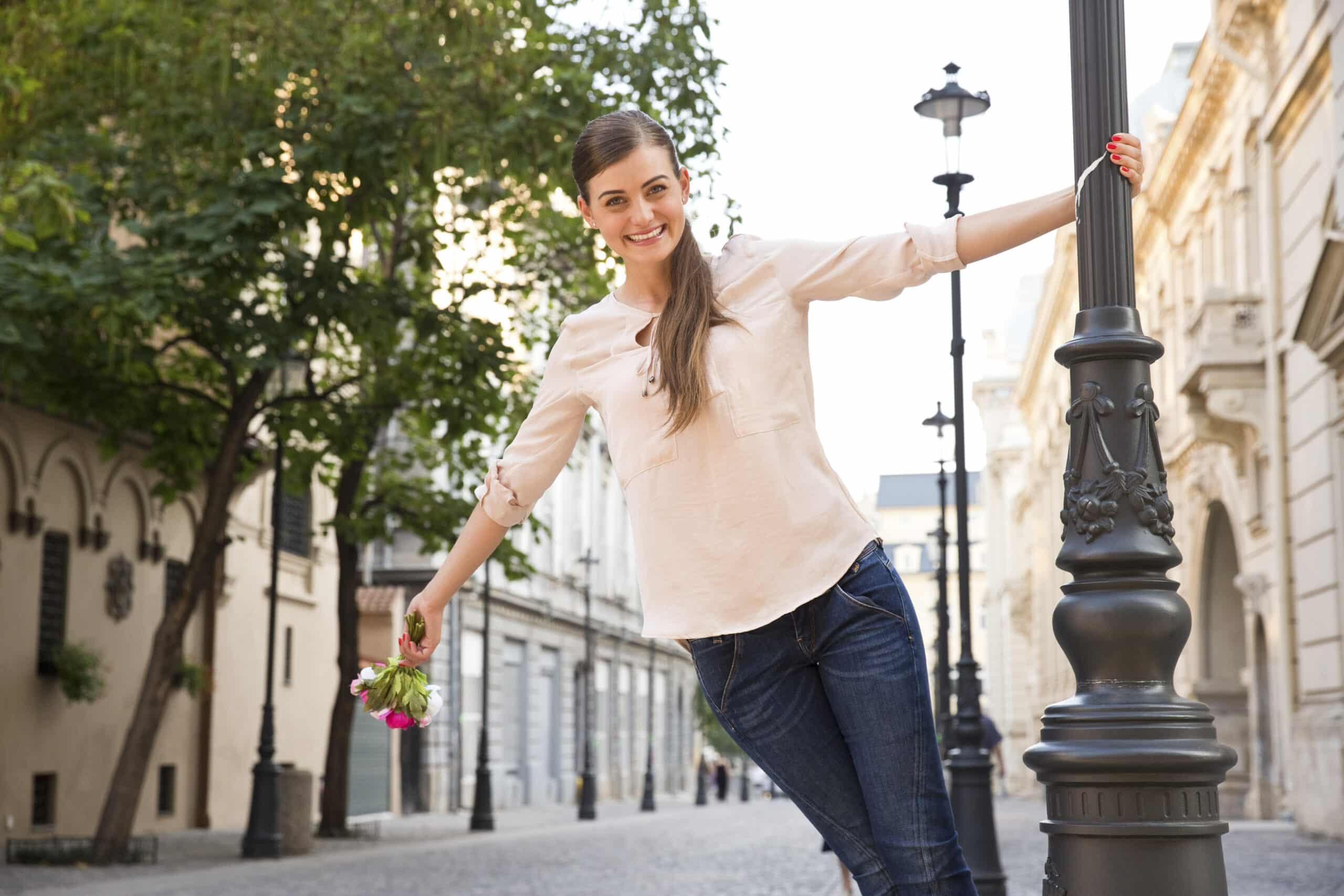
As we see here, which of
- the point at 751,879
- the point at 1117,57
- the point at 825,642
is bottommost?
the point at 751,879

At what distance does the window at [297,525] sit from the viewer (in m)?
28.8

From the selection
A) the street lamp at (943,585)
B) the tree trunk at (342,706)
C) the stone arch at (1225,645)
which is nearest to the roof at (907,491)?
the stone arch at (1225,645)

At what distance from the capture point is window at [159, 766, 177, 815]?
78.7ft

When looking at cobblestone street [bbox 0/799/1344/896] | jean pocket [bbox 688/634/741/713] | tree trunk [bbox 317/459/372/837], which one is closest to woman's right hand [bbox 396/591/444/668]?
jean pocket [bbox 688/634/741/713]

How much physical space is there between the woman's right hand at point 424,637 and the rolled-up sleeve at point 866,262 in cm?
98

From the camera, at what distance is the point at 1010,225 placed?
2869mm

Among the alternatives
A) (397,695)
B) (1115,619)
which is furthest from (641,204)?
(1115,619)

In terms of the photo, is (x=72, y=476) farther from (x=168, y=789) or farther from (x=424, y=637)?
(x=424, y=637)

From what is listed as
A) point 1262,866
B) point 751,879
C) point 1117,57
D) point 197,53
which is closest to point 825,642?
point 1117,57

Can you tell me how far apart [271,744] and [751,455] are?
17.0 meters

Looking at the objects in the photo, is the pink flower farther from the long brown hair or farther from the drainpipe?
the drainpipe

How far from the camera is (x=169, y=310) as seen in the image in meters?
14.8

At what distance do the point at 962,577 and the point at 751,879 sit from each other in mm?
3772

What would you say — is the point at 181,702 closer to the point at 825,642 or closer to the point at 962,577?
the point at 962,577
